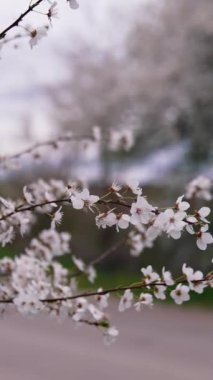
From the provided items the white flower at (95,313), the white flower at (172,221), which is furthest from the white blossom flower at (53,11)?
the white flower at (95,313)

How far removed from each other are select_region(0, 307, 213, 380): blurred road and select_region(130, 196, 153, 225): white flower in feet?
21.1

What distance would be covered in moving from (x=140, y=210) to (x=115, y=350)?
8.16 m

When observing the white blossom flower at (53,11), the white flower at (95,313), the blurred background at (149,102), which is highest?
the blurred background at (149,102)

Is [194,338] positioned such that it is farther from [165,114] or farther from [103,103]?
[103,103]

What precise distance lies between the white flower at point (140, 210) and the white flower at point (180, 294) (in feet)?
1.12

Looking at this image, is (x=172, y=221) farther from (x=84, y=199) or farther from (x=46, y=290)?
(x=46, y=290)

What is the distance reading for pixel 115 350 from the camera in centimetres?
974

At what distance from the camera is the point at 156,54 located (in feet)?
59.0

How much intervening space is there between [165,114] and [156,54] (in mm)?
1354

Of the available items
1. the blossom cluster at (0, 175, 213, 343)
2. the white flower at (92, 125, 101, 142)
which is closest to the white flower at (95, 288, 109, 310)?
the blossom cluster at (0, 175, 213, 343)

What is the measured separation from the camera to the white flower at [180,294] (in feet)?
6.80

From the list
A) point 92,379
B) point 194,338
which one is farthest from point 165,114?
point 92,379

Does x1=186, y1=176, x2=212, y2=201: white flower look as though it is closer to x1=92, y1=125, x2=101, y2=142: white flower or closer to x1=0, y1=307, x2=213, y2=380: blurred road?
x1=92, y1=125, x2=101, y2=142: white flower

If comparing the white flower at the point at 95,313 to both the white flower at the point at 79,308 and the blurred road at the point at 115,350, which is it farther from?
the blurred road at the point at 115,350
